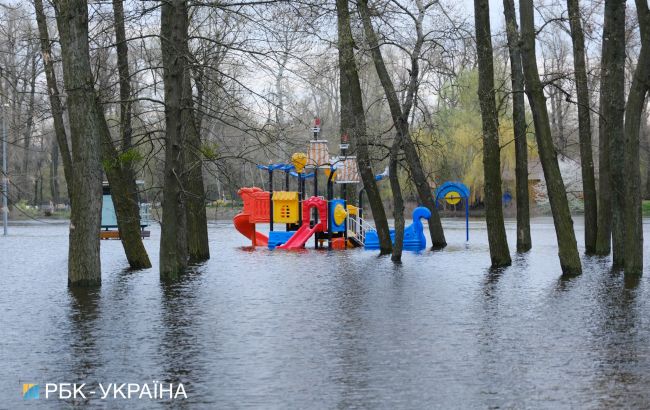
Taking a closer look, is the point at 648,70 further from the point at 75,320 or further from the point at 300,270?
the point at 75,320

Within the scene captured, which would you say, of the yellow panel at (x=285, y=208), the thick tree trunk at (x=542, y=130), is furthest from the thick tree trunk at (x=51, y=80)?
the thick tree trunk at (x=542, y=130)

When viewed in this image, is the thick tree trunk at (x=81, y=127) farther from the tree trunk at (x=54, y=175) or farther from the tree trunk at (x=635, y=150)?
the tree trunk at (x=54, y=175)

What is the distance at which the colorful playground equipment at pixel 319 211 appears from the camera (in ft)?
122

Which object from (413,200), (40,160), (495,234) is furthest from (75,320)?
(40,160)

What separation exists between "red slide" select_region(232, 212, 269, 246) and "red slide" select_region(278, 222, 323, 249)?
1986mm

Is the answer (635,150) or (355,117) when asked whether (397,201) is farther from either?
(635,150)

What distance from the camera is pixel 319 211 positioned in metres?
38.1

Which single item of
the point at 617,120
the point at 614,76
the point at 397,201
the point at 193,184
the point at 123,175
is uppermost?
the point at 614,76

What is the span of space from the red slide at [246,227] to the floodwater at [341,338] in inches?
565

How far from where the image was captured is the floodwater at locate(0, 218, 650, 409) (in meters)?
10.6

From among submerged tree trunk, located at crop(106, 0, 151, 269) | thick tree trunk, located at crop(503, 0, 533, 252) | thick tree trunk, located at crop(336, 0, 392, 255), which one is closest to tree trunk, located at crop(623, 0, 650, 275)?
thick tree trunk, located at crop(503, 0, 533, 252)

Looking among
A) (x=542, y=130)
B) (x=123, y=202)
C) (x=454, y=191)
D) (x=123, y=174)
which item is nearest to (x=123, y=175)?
(x=123, y=174)

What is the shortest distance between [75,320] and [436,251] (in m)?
20.1

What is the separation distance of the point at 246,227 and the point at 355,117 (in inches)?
441
